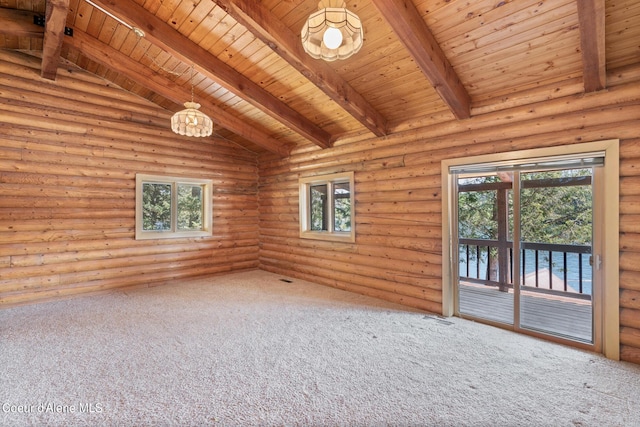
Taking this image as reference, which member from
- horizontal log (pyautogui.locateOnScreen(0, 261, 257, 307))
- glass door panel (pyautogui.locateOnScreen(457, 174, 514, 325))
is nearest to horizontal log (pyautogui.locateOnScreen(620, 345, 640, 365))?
glass door panel (pyautogui.locateOnScreen(457, 174, 514, 325))

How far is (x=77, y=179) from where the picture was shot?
16.0ft

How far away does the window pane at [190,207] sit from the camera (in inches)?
242

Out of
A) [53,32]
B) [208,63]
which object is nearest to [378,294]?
[208,63]

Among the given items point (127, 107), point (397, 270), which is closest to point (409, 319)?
point (397, 270)

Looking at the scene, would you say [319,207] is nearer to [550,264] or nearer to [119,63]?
[550,264]

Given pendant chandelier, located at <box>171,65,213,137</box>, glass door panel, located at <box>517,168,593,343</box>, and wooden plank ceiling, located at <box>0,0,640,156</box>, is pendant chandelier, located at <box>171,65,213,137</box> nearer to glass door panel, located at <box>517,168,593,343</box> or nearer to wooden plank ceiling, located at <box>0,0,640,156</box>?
wooden plank ceiling, located at <box>0,0,640,156</box>

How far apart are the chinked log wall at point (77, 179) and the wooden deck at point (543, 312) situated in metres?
5.25

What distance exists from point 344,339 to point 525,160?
2.78 metres

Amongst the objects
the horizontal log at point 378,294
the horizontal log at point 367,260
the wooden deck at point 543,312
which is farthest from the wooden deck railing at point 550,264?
the horizontal log at point 378,294

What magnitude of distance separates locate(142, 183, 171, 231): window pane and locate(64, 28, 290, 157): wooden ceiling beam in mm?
1835

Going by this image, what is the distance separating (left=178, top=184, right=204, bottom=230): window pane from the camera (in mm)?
6152

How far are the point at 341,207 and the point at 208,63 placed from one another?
311cm

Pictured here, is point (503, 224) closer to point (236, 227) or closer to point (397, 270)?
point (397, 270)

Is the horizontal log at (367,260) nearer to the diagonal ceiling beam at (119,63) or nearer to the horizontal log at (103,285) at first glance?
the horizontal log at (103,285)
